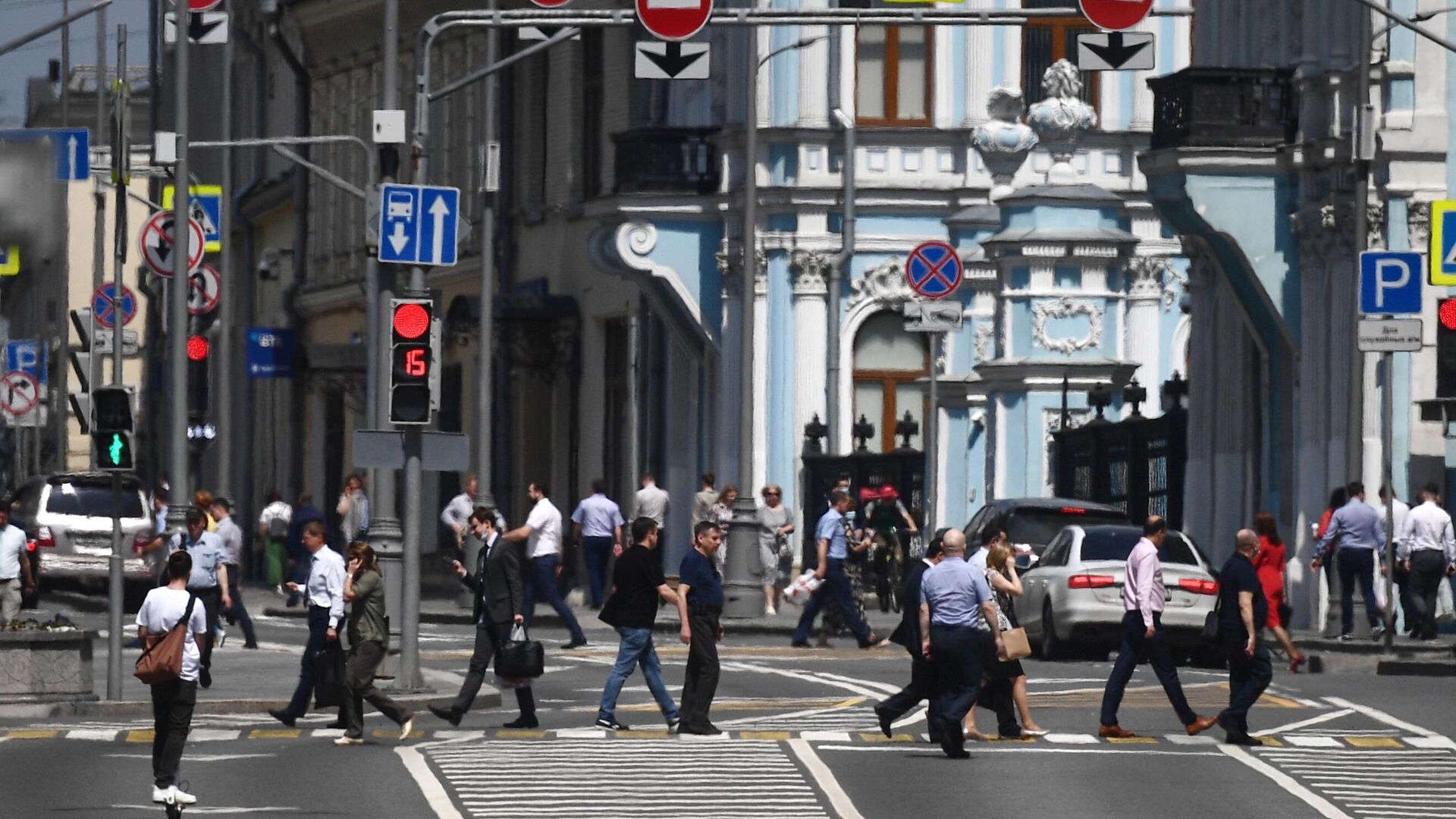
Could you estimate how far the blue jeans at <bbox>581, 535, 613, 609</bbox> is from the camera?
3772 cm

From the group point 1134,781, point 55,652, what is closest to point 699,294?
point 55,652

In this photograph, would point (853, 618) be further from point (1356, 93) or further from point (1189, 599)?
point (1356, 93)

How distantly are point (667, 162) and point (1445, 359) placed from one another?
14.8 m

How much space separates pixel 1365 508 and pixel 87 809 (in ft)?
55.4

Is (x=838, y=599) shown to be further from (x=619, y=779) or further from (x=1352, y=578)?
(x=619, y=779)

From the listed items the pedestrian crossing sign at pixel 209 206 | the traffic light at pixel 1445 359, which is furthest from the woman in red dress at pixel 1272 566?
the pedestrian crossing sign at pixel 209 206

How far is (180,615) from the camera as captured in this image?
15.0m

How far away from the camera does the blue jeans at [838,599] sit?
30578mm

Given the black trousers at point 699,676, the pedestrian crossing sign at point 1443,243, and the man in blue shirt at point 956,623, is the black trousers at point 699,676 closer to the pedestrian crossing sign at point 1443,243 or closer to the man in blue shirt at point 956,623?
the man in blue shirt at point 956,623

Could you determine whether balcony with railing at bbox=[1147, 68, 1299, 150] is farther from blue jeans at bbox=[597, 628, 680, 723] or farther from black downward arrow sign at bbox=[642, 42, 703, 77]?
blue jeans at bbox=[597, 628, 680, 723]

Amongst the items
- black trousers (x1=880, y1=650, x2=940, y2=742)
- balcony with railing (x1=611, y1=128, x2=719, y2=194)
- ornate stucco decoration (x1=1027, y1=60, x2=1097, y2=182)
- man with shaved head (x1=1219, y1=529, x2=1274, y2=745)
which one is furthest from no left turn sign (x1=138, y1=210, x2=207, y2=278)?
man with shaved head (x1=1219, y1=529, x2=1274, y2=745)

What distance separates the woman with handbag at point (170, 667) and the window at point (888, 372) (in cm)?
2997

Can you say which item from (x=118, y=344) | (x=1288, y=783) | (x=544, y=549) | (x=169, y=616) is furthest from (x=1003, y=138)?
(x=169, y=616)

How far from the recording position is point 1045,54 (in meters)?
44.9
